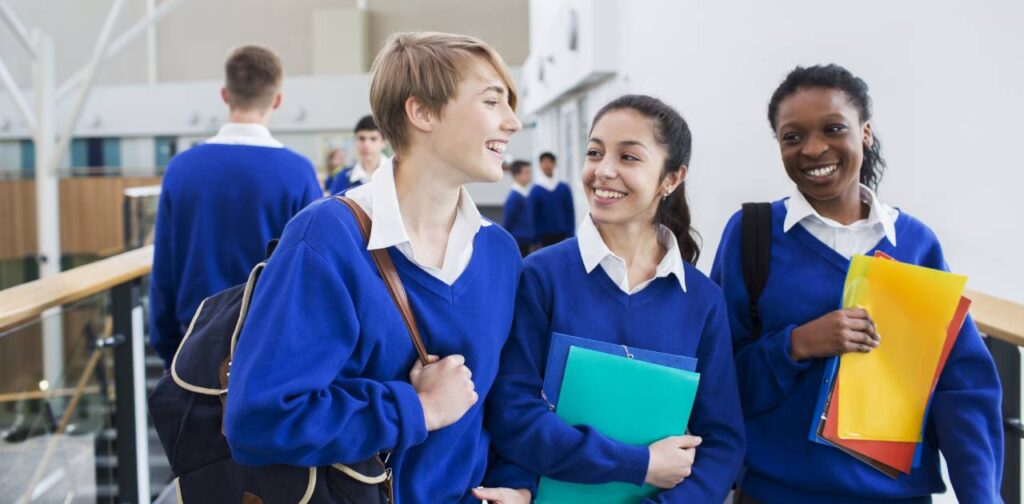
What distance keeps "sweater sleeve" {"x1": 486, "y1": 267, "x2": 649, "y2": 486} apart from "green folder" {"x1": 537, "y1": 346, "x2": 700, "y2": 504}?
4 centimetres

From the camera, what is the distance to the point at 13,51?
16.0 m

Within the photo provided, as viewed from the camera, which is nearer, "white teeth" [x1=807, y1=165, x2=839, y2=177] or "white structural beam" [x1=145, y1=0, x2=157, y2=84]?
"white teeth" [x1=807, y1=165, x2=839, y2=177]

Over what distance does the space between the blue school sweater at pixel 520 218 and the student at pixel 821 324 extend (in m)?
7.70

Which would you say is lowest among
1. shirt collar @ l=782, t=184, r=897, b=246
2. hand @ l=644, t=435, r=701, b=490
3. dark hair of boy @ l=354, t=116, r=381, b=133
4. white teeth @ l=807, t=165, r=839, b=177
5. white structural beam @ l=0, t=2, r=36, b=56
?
hand @ l=644, t=435, r=701, b=490

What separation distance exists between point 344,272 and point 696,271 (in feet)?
2.37

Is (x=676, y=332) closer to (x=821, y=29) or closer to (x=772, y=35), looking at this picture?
(x=821, y=29)

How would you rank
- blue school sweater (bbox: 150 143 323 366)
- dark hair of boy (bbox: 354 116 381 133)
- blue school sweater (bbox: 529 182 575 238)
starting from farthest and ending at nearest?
blue school sweater (bbox: 529 182 575 238)
dark hair of boy (bbox: 354 116 381 133)
blue school sweater (bbox: 150 143 323 366)

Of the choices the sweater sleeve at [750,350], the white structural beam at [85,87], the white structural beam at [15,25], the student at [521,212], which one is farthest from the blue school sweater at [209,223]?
the white structural beam at [85,87]

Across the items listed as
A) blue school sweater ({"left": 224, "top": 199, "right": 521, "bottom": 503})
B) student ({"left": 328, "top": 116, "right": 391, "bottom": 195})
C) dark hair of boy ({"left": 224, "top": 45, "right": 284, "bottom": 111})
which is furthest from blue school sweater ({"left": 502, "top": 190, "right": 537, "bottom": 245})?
blue school sweater ({"left": 224, "top": 199, "right": 521, "bottom": 503})

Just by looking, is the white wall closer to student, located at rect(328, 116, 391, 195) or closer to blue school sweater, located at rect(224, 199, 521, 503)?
blue school sweater, located at rect(224, 199, 521, 503)

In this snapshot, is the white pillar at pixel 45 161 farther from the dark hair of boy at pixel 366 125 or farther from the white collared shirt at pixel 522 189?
the dark hair of boy at pixel 366 125

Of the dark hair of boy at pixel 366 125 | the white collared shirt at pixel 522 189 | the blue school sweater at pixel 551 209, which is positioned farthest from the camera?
A: the white collared shirt at pixel 522 189

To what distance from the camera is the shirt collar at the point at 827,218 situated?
1.59 metres

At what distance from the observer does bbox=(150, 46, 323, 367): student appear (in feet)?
8.88
